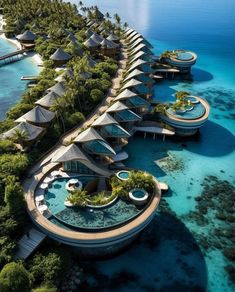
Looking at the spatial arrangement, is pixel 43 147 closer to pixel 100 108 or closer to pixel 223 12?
pixel 100 108

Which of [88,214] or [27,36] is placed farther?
[27,36]

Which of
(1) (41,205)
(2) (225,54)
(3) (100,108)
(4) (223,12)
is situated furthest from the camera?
(4) (223,12)

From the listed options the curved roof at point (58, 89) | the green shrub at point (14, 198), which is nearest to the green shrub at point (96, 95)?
the curved roof at point (58, 89)

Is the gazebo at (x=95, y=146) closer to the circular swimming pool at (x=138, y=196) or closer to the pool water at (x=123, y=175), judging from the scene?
the pool water at (x=123, y=175)

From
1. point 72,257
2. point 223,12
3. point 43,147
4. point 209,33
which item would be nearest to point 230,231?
point 72,257

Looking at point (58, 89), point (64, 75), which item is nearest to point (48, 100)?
point (58, 89)

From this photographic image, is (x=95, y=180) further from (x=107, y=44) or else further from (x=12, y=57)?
(x=12, y=57)

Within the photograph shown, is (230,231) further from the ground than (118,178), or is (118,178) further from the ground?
(118,178)
